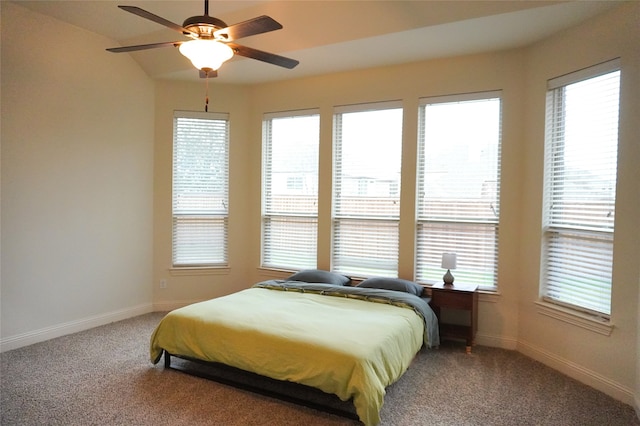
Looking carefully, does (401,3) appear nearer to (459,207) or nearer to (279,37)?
(279,37)

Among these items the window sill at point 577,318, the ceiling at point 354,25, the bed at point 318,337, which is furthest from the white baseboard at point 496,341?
the ceiling at point 354,25

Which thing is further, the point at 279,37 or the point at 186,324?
the point at 279,37

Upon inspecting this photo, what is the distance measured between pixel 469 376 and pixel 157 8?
14.2 ft

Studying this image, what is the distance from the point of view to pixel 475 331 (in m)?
3.82

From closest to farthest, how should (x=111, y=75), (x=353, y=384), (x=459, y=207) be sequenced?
(x=353, y=384) < (x=459, y=207) < (x=111, y=75)

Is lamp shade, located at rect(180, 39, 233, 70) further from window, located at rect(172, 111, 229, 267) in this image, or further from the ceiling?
window, located at rect(172, 111, 229, 267)

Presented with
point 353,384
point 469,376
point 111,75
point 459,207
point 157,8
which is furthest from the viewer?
point 111,75

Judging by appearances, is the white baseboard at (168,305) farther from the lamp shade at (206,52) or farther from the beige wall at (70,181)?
the lamp shade at (206,52)

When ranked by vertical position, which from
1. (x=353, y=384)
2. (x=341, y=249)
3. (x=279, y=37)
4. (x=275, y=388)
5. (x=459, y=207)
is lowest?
(x=275, y=388)

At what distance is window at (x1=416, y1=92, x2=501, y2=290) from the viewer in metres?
3.88

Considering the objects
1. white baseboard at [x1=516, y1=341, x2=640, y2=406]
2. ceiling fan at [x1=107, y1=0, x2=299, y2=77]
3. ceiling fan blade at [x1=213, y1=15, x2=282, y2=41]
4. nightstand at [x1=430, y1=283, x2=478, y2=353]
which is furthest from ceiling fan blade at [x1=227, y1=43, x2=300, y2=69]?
white baseboard at [x1=516, y1=341, x2=640, y2=406]

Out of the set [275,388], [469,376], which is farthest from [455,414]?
[275,388]

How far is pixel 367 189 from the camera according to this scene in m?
4.46

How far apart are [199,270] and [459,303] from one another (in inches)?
125
